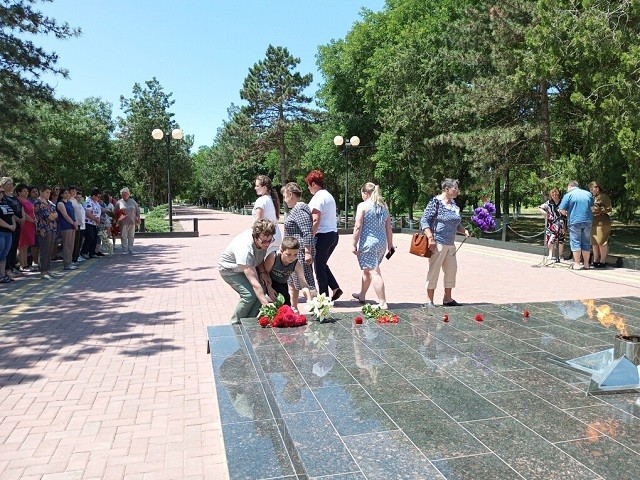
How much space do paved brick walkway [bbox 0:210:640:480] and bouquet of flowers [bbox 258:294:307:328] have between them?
678 millimetres

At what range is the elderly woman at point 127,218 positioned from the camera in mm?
14320

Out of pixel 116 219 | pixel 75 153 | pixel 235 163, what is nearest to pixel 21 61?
pixel 116 219

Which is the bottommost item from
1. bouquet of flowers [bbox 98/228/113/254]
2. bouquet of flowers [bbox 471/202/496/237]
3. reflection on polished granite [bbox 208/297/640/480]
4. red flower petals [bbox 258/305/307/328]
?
reflection on polished granite [bbox 208/297/640/480]

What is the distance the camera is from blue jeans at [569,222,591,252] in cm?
1087

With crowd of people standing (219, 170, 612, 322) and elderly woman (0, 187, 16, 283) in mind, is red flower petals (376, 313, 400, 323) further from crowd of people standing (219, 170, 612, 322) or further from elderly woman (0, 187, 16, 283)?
elderly woman (0, 187, 16, 283)

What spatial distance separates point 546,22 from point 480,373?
1314 centimetres

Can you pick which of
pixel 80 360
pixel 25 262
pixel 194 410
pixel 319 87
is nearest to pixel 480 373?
pixel 194 410

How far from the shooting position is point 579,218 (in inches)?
424

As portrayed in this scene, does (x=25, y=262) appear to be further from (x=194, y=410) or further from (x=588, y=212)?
(x=588, y=212)

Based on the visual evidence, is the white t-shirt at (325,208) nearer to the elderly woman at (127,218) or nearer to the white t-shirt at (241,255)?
the white t-shirt at (241,255)

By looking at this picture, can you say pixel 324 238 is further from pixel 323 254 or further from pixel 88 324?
pixel 88 324

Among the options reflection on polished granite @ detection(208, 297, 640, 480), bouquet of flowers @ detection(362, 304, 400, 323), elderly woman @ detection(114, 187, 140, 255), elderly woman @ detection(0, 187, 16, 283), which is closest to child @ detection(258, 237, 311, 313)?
reflection on polished granite @ detection(208, 297, 640, 480)

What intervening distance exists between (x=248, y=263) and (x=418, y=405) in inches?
91.2

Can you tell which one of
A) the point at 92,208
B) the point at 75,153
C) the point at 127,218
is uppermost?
the point at 75,153
